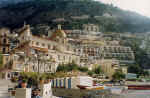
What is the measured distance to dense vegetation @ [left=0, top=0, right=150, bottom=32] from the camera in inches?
265

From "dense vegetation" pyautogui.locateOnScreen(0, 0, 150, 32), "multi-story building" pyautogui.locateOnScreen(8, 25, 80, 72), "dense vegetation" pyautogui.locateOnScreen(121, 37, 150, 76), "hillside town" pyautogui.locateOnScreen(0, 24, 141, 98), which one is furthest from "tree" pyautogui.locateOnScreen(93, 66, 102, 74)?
"dense vegetation" pyautogui.locateOnScreen(0, 0, 150, 32)

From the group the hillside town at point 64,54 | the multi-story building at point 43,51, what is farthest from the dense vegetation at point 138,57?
the multi-story building at point 43,51

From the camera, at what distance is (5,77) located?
592cm

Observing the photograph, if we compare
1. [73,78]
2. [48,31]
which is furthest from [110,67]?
[48,31]

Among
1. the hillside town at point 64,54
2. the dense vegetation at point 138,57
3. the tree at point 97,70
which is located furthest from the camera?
the dense vegetation at point 138,57

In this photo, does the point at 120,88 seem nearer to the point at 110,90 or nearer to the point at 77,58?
the point at 110,90

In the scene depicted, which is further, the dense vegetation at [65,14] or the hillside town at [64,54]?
the dense vegetation at [65,14]

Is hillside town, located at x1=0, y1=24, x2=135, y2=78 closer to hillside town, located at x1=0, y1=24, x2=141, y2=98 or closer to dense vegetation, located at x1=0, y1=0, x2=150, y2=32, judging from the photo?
hillside town, located at x1=0, y1=24, x2=141, y2=98

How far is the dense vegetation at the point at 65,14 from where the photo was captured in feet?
22.1

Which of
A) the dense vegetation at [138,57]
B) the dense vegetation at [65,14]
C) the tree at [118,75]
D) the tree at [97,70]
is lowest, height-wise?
the tree at [118,75]

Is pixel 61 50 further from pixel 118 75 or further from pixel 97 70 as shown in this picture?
pixel 118 75

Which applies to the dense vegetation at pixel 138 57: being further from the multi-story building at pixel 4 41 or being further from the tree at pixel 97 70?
the multi-story building at pixel 4 41

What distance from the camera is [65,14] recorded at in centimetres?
680

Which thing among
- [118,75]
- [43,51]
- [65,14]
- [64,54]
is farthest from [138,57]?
[43,51]
